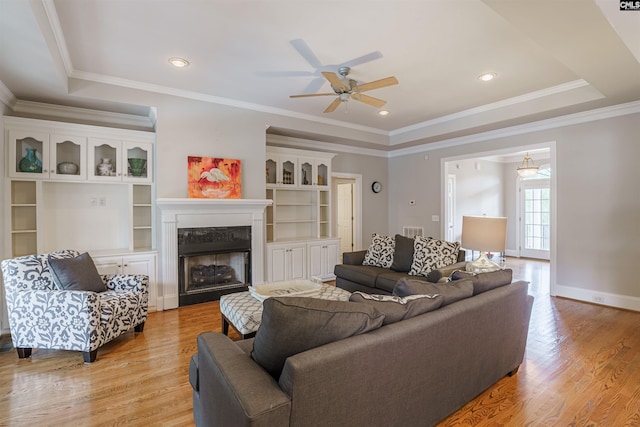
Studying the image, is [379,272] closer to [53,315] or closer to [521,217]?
[53,315]

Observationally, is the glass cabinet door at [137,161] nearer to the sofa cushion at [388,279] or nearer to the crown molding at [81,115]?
the crown molding at [81,115]

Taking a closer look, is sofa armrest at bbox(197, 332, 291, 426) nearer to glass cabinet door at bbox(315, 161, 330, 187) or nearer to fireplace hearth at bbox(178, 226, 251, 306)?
fireplace hearth at bbox(178, 226, 251, 306)

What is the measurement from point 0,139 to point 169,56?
2.03 metres

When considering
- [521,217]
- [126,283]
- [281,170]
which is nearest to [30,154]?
[126,283]

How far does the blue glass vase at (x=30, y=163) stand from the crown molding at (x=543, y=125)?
A: 5948 millimetres

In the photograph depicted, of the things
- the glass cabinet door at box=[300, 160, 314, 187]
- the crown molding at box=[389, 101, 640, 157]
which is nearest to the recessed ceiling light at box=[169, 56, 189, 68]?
the glass cabinet door at box=[300, 160, 314, 187]

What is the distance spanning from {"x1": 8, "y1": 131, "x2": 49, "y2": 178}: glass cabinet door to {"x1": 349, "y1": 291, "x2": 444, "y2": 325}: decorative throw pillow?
3953 mm

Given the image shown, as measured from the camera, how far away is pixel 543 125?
183 inches

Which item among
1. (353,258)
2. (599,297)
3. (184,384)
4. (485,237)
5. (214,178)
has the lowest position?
(184,384)

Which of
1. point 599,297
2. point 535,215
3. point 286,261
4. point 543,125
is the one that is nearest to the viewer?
point 599,297

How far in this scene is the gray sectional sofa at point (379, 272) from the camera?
3.74 m

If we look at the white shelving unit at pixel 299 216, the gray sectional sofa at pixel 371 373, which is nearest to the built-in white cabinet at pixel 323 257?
the white shelving unit at pixel 299 216

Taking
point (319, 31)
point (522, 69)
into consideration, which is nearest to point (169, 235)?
point (319, 31)

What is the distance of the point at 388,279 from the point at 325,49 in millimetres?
2585
